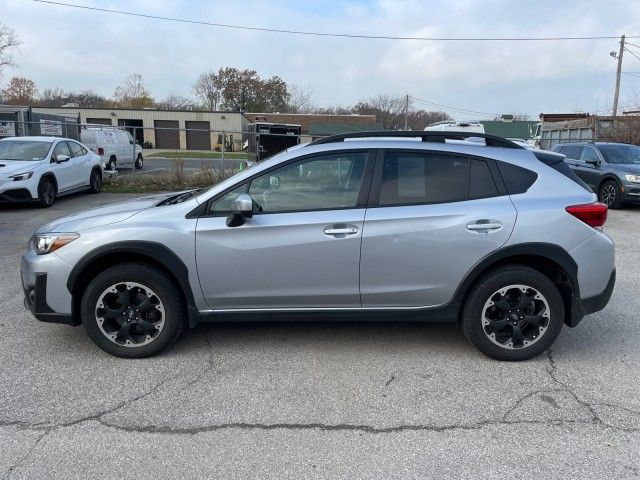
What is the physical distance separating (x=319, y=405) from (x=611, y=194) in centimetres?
1177

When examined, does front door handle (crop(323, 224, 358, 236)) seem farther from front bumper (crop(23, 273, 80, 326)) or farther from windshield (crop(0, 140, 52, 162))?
windshield (crop(0, 140, 52, 162))

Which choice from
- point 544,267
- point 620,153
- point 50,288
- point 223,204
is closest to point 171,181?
point 50,288

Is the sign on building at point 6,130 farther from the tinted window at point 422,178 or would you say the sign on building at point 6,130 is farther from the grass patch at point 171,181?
the tinted window at point 422,178

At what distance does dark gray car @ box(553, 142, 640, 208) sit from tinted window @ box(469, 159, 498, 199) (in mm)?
9923

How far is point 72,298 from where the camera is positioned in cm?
386

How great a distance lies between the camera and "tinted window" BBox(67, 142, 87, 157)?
12648mm

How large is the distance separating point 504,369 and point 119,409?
9.01 feet

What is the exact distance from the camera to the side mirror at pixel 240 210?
3.62 metres

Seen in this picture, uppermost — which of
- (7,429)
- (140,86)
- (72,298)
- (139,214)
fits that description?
(140,86)

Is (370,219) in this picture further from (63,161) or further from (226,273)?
(63,161)

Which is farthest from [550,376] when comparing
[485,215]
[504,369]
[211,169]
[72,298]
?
[211,169]

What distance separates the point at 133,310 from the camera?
3.89m

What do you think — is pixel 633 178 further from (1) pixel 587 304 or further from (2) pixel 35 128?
(2) pixel 35 128

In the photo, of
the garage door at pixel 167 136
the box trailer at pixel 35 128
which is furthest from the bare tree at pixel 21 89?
the box trailer at pixel 35 128
